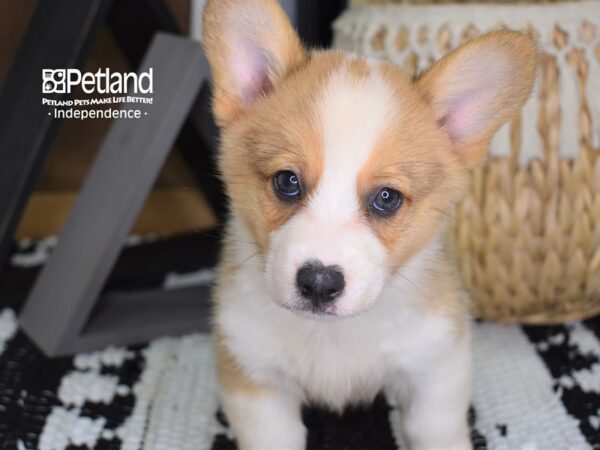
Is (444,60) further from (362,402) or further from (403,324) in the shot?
(362,402)

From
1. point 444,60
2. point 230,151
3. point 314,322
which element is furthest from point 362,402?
point 444,60

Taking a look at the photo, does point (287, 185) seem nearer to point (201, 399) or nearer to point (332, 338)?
point (332, 338)

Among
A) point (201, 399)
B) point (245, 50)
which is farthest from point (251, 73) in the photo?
point (201, 399)

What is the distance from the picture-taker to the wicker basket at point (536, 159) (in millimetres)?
1890

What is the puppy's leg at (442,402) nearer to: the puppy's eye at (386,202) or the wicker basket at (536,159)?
the puppy's eye at (386,202)

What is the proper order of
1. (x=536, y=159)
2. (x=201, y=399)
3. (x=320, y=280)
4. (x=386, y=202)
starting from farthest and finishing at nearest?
(x=536, y=159)
(x=201, y=399)
(x=386, y=202)
(x=320, y=280)

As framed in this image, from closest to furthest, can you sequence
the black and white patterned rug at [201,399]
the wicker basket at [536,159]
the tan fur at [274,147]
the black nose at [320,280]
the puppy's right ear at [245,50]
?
the black nose at [320,280] < the tan fur at [274,147] < the puppy's right ear at [245,50] < the black and white patterned rug at [201,399] < the wicker basket at [536,159]

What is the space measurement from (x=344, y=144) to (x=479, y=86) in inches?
12.8

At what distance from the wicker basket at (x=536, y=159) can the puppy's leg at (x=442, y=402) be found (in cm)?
50

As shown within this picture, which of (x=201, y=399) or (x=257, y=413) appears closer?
(x=257, y=413)

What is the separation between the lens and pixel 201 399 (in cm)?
180

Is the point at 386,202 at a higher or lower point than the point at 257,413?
higher

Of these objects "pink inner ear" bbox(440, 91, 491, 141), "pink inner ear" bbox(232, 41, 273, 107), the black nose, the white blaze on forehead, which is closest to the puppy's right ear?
"pink inner ear" bbox(232, 41, 273, 107)

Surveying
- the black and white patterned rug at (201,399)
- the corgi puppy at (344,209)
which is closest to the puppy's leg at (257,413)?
the corgi puppy at (344,209)
